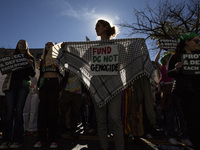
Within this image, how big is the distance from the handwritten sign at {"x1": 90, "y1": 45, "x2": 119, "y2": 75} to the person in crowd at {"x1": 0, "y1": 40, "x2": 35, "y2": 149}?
1467 mm

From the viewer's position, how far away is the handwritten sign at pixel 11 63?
2922 mm

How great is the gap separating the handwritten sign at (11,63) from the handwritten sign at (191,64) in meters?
2.75

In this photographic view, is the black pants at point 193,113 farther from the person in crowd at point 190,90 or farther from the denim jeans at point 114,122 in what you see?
the denim jeans at point 114,122

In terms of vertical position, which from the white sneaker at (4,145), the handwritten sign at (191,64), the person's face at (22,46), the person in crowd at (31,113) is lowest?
the white sneaker at (4,145)

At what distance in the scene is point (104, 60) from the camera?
2.33 metres

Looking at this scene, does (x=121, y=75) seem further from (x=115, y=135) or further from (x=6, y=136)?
(x=6, y=136)

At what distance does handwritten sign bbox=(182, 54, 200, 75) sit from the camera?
223 centimetres

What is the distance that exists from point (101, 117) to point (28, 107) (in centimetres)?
302

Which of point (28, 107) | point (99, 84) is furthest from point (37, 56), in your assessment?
point (99, 84)

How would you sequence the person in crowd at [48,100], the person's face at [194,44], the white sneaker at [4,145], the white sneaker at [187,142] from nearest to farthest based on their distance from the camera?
1. the person's face at [194,44]
2. the white sneaker at [4,145]
3. the person in crowd at [48,100]
4. the white sneaker at [187,142]

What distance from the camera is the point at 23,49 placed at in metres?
3.21

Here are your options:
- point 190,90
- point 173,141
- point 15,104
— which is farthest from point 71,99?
point 190,90

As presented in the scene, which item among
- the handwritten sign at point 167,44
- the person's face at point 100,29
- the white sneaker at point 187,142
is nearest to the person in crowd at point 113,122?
the person's face at point 100,29

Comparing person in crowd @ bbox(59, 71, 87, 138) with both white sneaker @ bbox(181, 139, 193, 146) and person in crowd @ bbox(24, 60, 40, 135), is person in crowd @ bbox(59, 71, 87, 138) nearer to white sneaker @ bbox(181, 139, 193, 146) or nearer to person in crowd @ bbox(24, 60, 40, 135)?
person in crowd @ bbox(24, 60, 40, 135)
